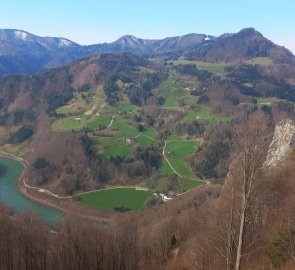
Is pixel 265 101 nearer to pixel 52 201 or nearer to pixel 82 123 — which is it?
pixel 82 123

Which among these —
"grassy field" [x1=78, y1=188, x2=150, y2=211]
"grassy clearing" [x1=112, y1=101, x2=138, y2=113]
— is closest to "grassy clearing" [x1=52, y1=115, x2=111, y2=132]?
"grassy clearing" [x1=112, y1=101, x2=138, y2=113]

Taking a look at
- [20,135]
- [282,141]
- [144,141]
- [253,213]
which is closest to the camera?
[253,213]

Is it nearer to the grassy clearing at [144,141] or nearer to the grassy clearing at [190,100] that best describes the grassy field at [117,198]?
the grassy clearing at [144,141]

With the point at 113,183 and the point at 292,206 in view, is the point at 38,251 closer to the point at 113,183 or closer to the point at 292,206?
the point at 292,206

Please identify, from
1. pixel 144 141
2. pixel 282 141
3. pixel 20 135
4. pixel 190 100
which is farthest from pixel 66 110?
pixel 282 141

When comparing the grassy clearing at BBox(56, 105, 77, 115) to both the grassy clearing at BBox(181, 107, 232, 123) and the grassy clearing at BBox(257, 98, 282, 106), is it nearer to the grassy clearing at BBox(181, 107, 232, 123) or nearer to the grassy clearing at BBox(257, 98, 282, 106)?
the grassy clearing at BBox(181, 107, 232, 123)

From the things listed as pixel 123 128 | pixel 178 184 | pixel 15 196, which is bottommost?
pixel 15 196
